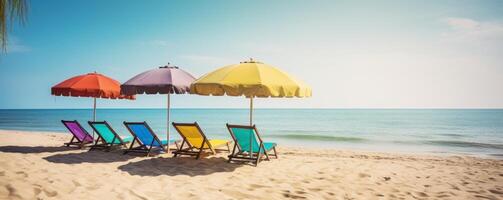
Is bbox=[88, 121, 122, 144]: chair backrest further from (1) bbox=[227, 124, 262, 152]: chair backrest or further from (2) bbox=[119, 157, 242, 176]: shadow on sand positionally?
(1) bbox=[227, 124, 262, 152]: chair backrest

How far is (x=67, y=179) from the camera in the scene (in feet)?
14.7

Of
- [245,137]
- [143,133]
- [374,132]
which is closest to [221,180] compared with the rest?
[245,137]

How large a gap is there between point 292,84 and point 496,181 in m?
4.01

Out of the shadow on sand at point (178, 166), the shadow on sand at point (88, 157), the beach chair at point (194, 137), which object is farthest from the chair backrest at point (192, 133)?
the shadow on sand at point (88, 157)

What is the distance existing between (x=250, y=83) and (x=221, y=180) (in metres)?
1.62

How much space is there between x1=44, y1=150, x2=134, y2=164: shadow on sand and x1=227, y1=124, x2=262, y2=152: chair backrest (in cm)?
240

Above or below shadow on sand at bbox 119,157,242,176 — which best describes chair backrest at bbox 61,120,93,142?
above

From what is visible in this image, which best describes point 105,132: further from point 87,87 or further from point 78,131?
point 87,87

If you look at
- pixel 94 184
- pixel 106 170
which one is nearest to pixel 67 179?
pixel 94 184

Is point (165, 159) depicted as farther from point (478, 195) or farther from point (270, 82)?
point (478, 195)

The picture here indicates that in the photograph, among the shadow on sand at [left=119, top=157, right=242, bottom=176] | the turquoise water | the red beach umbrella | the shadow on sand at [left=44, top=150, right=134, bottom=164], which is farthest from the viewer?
the turquoise water

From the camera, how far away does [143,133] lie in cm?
701

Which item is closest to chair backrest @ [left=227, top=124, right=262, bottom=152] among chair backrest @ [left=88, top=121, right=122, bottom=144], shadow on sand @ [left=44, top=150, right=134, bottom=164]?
shadow on sand @ [left=44, top=150, right=134, bottom=164]

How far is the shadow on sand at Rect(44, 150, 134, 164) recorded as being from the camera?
6.39 metres
